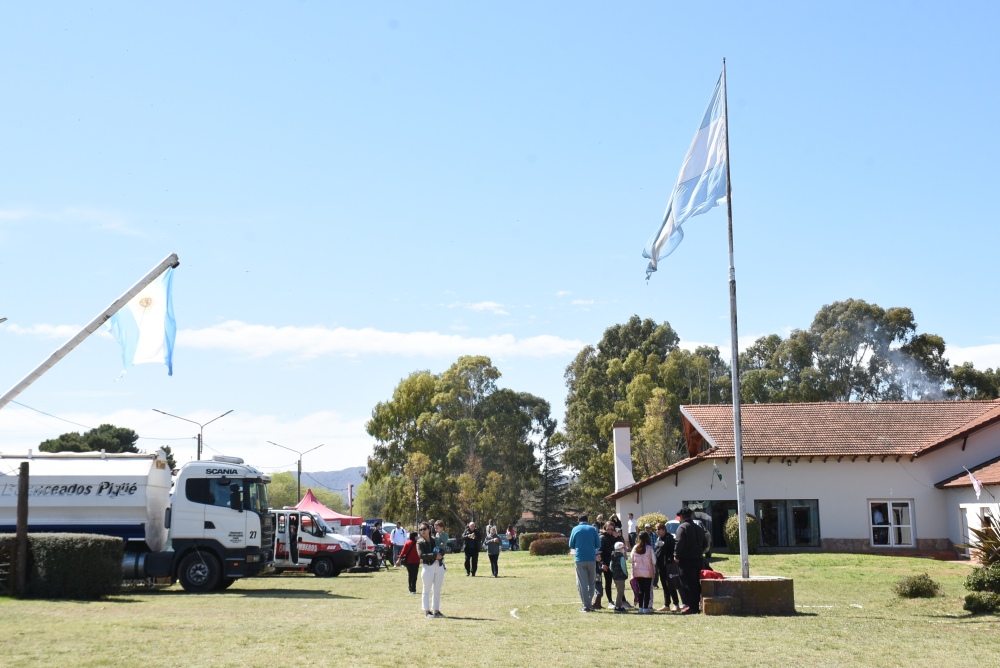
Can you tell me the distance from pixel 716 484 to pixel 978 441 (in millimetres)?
9585

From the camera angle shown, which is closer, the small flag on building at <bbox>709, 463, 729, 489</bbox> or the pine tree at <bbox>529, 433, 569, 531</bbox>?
the small flag on building at <bbox>709, 463, 729, 489</bbox>

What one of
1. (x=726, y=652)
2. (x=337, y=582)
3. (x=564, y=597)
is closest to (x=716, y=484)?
(x=337, y=582)

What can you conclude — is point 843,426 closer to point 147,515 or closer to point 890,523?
point 890,523

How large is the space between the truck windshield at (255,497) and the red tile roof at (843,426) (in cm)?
1968

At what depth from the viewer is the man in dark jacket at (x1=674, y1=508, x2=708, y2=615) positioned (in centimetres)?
1606

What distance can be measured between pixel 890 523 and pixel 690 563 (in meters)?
23.7

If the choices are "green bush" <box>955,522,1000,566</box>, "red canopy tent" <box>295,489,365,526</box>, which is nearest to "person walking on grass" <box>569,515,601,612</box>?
"green bush" <box>955,522,1000,566</box>

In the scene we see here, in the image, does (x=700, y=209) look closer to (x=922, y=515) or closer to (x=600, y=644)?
(x=600, y=644)

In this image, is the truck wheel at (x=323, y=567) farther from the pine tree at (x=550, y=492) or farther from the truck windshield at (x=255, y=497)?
the pine tree at (x=550, y=492)

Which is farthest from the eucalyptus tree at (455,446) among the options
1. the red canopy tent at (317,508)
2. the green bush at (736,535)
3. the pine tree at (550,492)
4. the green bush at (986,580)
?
the green bush at (986,580)

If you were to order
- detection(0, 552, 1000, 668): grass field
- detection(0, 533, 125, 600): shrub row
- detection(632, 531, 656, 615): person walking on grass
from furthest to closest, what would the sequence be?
detection(0, 533, 125, 600): shrub row < detection(632, 531, 656, 615): person walking on grass < detection(0, 552, 1000, 668): grass field

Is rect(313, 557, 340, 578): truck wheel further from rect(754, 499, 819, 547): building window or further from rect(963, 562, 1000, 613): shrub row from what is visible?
rect(963, 562, 1000, 613): shrub row

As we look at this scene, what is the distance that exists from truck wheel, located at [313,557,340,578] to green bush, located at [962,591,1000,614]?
19.2 meters

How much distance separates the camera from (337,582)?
26.6 meters
